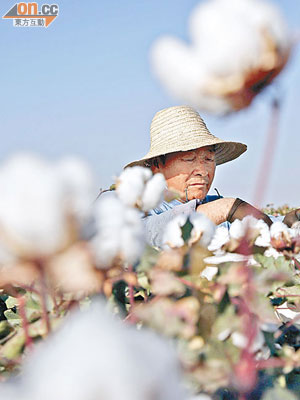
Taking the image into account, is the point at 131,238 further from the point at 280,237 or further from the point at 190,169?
the point at 190,169

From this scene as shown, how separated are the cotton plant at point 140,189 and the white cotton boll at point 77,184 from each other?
0.50 feet

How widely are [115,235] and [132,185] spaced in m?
Answer: 0.14

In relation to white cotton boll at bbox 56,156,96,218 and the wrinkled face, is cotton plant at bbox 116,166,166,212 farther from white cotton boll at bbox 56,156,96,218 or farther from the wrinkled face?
the wrinkled face

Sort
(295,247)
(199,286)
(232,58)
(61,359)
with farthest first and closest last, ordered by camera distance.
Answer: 1. (295,247)
2. (199,286)
3. (232,58)
4. (61,359)

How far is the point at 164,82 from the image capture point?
376mm

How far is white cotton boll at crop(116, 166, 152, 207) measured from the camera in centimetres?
48

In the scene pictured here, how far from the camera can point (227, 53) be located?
340 millimetres

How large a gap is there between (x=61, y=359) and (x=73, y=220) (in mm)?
91

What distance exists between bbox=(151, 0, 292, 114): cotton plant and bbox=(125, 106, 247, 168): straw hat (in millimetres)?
1784

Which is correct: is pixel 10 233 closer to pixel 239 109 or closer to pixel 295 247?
pixel 239 109

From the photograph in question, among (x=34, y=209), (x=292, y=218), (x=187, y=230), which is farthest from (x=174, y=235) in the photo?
(x=292, y=218)

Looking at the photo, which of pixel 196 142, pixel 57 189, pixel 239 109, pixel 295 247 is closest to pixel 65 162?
pixel 57 189

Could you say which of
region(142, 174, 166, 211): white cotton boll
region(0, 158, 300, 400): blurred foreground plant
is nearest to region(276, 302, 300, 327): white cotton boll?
region(0, 158, 300, 400): blurred foreground plant

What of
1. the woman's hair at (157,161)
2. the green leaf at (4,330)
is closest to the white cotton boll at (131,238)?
the green leaf at (4,330)
